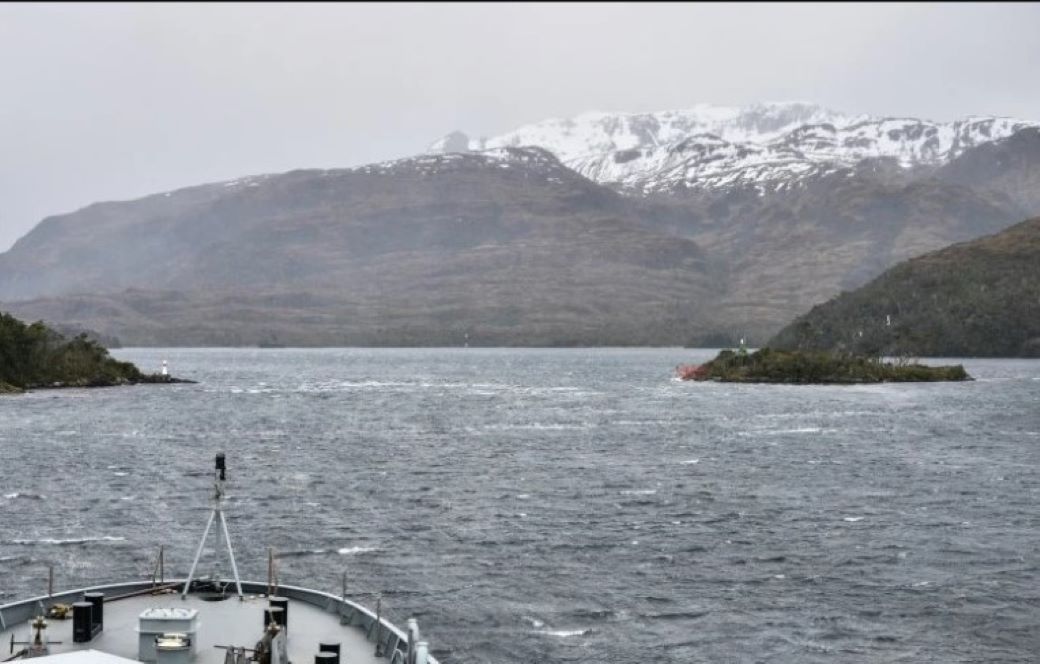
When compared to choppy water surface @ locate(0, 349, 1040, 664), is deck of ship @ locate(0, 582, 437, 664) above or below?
above

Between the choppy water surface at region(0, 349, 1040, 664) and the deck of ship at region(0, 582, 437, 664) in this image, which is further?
the choppy water surface at region(0, 349, 1040, 664)

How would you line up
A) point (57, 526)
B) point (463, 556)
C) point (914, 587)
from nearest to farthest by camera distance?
point (914, 587) → point (463, 556) → point (57, 526)

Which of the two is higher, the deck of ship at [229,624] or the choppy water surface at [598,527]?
the deck of ship at [229,624]

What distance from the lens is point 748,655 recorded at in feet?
153

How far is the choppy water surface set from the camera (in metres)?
50.4

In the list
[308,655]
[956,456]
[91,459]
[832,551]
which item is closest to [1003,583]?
[832,551]

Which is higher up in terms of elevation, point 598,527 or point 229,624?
point 229,624

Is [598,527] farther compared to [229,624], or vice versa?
[598,527]

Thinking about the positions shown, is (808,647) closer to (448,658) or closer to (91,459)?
(448,658)

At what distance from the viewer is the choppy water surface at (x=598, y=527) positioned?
1983 inches

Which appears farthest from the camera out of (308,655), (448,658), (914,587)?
(914,587)

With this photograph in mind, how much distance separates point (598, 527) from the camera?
7231 centimetres

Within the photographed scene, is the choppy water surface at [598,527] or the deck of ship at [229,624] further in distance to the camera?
the choppy water surface at [598,527]

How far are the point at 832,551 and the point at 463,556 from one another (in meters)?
19.3
